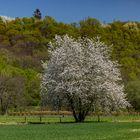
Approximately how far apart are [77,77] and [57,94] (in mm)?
3450

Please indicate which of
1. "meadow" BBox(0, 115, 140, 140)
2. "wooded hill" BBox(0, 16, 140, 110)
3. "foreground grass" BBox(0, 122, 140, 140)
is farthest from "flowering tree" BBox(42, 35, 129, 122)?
"wooded hill" BBox(0, 16, 140, 110)

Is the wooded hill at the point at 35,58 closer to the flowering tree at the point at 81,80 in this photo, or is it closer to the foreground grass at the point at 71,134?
the flowering tree at the point at 81,80

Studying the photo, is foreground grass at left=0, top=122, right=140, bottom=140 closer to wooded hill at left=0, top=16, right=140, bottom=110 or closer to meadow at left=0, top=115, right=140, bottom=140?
meadow at left=0, top=115, right=140, bottom=140

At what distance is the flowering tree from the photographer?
2296 inches

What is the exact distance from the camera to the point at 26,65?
158 meters

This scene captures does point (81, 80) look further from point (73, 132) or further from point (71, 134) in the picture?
point (71, 134)

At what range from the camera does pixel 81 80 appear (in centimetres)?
5828

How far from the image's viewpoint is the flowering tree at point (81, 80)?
191 feet

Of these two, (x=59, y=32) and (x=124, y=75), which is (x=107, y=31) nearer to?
(x=59, y=32)

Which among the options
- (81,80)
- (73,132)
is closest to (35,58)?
(81,80)

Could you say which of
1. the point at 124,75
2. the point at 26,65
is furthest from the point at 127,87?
the point at 26,65

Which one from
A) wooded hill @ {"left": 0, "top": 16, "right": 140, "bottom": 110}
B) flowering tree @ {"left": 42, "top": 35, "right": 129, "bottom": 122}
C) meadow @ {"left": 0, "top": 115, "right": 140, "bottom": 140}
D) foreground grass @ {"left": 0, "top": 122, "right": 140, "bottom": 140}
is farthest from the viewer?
wooded hill @ {"left": 0, "top": 16, "right": 140, "bottom": 110}

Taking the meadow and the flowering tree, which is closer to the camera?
the meadow

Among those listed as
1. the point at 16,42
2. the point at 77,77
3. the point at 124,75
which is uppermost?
the point at 16,42
